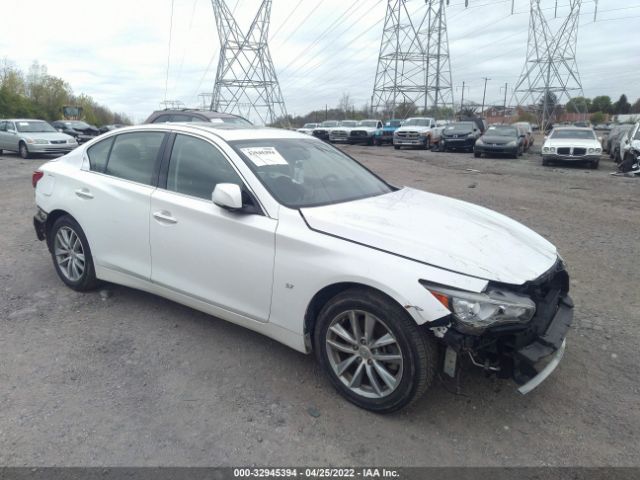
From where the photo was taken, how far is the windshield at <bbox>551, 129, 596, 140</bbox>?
60.6 feet

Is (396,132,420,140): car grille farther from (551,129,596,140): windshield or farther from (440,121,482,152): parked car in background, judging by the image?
(551,129,596,140): windshield

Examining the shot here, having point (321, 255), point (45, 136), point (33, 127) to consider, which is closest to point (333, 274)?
point (321, 255)

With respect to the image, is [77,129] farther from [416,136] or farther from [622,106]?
[622,106]

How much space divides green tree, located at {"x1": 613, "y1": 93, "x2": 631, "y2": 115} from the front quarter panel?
406ft

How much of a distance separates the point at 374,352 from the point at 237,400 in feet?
3.04

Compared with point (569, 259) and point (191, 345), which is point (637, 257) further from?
point (191, 345)

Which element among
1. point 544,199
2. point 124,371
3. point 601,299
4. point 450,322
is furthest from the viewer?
point 544,199

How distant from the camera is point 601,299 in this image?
14.9ft

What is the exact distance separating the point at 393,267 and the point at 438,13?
2018 inches

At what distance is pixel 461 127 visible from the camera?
2561cm

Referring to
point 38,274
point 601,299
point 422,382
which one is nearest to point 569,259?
point 601,299

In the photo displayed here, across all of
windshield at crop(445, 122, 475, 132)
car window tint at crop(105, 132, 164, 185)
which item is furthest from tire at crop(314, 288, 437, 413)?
windshield at crop(445, 122, 475, 132)

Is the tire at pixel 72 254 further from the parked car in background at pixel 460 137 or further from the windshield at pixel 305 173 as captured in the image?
the parked car in background at pixel 460 137

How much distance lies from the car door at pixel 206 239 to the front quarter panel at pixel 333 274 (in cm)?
11
